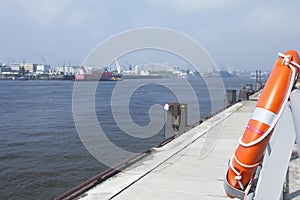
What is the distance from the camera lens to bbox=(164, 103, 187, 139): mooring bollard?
1021 cm

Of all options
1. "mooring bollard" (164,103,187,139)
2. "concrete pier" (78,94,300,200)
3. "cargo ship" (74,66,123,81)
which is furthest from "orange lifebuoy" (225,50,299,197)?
"cargo ship" (74,66,123,81)

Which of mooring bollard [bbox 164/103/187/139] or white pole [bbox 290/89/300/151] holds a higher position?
white pole [bbox 290/89/300/151]

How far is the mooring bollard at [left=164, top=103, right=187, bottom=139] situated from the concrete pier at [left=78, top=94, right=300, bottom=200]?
141cm

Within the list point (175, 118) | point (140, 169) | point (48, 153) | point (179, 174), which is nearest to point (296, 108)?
point (179, 174)

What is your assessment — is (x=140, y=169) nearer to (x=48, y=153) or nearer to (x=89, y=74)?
(x=48, y=153)

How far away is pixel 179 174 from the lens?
567cm

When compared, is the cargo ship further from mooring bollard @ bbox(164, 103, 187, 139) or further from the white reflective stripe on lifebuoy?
the white reflective stripe on lifebuoy

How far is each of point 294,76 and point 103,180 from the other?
12.0 ft

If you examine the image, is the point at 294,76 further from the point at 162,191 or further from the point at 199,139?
→ the point at 199,139

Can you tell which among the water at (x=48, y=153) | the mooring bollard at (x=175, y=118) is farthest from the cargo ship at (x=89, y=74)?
the water at (x=48, y=153)

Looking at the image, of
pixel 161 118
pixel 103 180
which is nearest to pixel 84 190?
pixel 103 180

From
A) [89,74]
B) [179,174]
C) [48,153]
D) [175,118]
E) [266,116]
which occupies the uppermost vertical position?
[89,74]

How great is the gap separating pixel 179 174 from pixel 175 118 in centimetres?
469

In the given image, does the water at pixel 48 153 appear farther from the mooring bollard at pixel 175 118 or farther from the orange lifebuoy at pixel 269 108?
the orange lifebuoy at pixel 269 108
